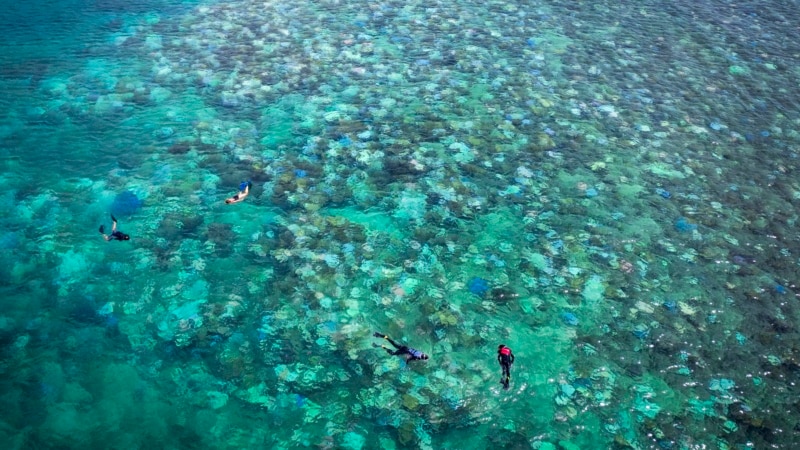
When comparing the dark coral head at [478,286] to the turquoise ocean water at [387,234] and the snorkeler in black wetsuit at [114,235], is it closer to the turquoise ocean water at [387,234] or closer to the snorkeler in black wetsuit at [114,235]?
the turquoise ocean water at [387,234]

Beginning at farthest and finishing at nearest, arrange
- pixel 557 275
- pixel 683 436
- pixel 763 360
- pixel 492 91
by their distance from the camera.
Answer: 1. pixel 492 91
2. pixel 557 275
3. pixel 763 360
4. pixel 683 436

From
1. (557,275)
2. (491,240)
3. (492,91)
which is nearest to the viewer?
(557,275)

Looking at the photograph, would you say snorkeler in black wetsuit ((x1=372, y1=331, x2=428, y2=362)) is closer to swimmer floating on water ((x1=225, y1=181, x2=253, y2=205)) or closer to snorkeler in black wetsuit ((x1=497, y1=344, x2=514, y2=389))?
snorkeler in black wetsuit ((x1=497, y1=344, x2=514, y2=389))

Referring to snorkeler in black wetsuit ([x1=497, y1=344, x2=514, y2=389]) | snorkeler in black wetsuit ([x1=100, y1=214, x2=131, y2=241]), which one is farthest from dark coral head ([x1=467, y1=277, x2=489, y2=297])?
snorkeler in black wetsuit ([x1=100, y1=214, x2=131, y2=241])

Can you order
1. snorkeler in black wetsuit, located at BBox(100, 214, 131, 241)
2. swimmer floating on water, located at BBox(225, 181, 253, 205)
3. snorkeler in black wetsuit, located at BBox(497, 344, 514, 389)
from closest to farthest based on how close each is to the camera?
snorkeler in black wetsuit, located at BBox(497, 344, 514, 389) < snorkeler in black wetsuit, located at BBox(100, 214, 131, 241) < swimmer floating on water, located at BBox(225, 181, 253, 205)

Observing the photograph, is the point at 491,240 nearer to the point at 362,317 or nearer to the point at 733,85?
the point at 362,317

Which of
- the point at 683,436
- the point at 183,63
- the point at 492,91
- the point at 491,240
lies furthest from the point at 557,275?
the point at 183,63
